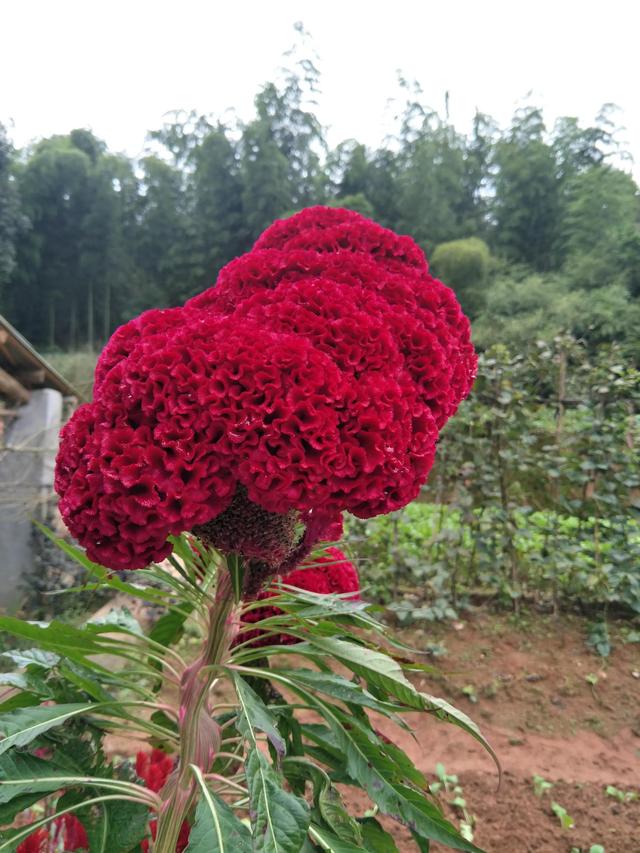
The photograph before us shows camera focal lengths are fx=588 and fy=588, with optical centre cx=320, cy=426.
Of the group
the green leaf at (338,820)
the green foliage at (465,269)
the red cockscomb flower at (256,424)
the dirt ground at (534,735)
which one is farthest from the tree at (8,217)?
the green leaf at (338,820)

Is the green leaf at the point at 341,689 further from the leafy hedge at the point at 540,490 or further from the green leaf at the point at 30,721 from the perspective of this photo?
the leafy hedge at the point at 540,490

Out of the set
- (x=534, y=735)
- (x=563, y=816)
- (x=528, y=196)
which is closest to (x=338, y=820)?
(x=563, y=816)

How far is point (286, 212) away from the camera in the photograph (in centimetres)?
1919

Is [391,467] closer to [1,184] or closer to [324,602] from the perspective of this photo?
[324,602]

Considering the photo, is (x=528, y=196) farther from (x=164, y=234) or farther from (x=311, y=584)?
(x=311, y=584)

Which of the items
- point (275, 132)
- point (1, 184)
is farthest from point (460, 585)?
point (275, 132)

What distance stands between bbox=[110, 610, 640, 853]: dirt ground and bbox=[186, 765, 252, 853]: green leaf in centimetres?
84

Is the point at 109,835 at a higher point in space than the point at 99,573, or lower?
lower

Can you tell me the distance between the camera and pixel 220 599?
96 centimetres

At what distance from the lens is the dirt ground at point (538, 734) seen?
1.94m

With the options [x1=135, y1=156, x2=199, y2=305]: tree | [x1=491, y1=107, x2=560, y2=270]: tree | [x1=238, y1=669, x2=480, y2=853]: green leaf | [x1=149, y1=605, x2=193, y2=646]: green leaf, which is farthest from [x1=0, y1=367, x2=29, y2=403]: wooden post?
[x1=491, y1=107, x2=560, y2=270]: tree

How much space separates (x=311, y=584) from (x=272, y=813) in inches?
20.1

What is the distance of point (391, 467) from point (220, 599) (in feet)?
1.32

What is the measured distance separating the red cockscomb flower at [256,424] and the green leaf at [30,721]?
28 cm
